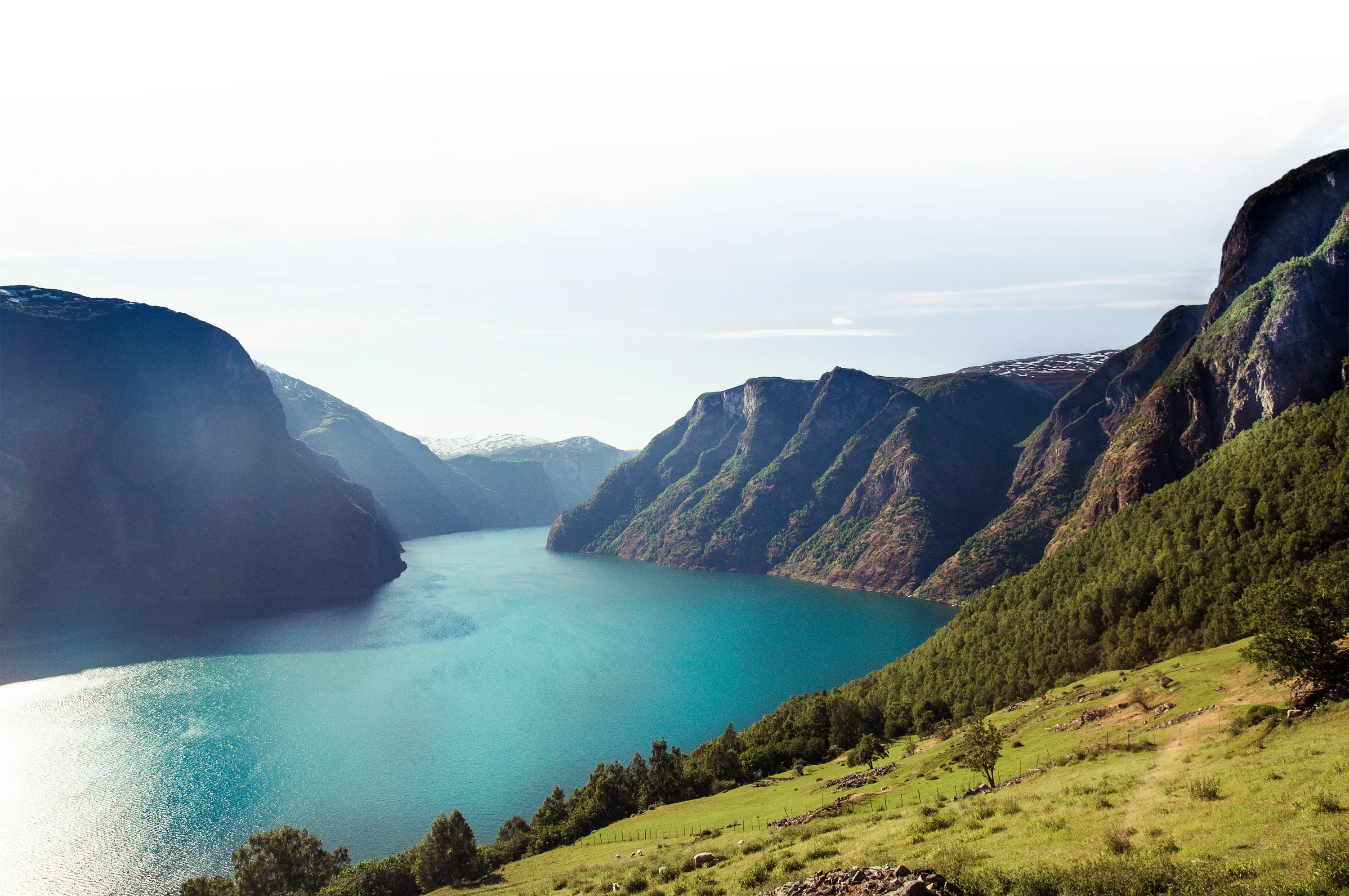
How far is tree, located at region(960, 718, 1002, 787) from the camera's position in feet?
141

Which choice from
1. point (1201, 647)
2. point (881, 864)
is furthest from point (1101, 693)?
point (881, 864)

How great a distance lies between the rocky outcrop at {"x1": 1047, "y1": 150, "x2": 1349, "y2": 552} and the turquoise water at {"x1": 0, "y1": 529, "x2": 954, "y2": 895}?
59032 mm

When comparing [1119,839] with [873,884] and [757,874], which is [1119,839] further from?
[757,874]

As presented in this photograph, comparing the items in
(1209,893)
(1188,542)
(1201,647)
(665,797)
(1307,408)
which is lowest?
(665,797)

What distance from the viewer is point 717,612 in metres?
190

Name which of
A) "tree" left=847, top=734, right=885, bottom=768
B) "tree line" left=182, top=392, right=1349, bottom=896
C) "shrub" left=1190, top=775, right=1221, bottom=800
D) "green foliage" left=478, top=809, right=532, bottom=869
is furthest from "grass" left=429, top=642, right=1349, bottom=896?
"tree line" left=182, top=392, right=1349, bottom=896

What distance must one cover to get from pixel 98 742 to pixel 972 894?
12059 centimetres

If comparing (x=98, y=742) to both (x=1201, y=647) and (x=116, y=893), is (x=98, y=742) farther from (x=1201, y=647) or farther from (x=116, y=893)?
(x=1201, y=647)

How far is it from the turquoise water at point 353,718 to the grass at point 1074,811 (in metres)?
33.3

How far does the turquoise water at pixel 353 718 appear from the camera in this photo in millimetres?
72688

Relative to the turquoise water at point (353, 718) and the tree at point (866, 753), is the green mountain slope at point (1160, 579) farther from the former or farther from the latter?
the turquoise water at point (353, 718)

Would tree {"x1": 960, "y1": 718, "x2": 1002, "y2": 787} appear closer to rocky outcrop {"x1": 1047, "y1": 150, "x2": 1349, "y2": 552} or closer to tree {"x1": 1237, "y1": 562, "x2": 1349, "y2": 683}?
tree {"x1": 1237, "y1": 562, "x2": 1349, "y2": 683}

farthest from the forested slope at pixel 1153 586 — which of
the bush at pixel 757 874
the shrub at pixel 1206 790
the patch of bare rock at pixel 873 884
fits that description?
the patch of bare rock at pixel 873 884

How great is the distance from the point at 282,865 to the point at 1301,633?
2981 inches
